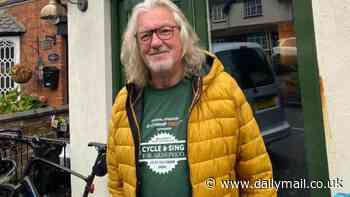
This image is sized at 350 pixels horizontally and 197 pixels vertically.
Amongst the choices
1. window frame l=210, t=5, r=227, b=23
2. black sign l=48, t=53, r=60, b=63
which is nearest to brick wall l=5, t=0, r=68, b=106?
black sign l=48, t=53, r=60, b=63

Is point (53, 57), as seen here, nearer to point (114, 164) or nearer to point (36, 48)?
point (36, 48)

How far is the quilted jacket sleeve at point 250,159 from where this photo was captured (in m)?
1.64

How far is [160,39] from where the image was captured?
5.58 feet

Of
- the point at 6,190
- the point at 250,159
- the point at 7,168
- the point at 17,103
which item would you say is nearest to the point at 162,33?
the point at 250,159

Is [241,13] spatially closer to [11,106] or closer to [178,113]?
[178,113]

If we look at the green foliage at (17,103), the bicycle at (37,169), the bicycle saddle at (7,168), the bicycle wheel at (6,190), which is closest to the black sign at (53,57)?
the green foliage at (17,103)

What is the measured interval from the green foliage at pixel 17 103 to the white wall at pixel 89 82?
3.23 meters

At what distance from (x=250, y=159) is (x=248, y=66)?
58.8 inches

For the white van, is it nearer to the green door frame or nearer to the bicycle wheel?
the green door frame

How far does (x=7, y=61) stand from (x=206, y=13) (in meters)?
7.56

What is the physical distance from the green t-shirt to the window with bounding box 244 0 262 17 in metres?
1.47

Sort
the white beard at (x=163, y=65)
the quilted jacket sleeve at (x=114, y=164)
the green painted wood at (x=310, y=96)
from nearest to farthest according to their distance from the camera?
the white beard at (x=163, y=65) → the quilted jacket sleeve at (x=114, y=164) → the green painted wood at (x=310, y=96)

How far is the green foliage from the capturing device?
6613mm

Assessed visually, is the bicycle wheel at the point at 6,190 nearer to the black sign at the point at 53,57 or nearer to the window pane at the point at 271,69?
the window pane at the point at 271,69
